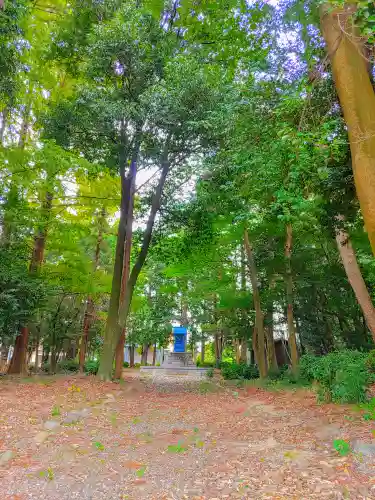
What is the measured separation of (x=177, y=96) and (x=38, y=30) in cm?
553

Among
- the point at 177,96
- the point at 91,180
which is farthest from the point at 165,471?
the point at 91,180

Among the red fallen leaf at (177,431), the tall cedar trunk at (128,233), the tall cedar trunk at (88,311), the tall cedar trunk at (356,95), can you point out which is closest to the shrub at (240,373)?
the tall cedar trunk at (128,233)

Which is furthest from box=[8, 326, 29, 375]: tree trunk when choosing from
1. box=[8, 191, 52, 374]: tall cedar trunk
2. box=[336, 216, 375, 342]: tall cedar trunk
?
box=[336, 216, 375, 342]: tall cedar trunk

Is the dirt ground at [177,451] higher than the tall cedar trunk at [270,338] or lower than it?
lower

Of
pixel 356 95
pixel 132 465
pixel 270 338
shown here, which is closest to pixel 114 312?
pixel 132 465

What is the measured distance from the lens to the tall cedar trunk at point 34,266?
463 inches

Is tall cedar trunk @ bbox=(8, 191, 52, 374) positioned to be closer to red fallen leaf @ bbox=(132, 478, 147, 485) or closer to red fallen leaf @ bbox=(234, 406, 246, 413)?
red fallen leaf @ bbox=(234, 406, 246, 413)

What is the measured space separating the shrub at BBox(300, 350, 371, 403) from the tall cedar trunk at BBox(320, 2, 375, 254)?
135 inches

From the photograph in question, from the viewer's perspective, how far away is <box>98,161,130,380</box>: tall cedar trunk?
10.2m

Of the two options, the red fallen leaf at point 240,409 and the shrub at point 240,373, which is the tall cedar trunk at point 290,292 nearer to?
the shrub at point 240,373

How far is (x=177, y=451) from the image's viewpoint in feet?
14.1

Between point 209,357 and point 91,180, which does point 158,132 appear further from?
point 209,357

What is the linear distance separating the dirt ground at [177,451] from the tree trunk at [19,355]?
4.89m

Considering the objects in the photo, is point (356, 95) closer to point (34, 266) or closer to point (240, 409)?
point (240, 409)
